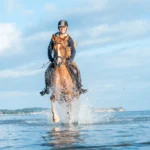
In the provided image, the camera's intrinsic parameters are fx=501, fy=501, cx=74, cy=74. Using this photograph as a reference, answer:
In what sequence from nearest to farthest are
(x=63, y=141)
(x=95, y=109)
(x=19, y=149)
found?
(x=19, y=149) → (x=63, y=141) → (x=95, y=109)

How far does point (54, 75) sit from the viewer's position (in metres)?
21.1

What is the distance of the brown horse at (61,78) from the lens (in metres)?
21.1

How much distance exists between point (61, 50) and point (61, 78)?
121 cm

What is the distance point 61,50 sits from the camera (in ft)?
70.3

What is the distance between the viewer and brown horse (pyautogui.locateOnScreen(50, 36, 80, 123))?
21.1 metres

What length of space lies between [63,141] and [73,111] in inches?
399

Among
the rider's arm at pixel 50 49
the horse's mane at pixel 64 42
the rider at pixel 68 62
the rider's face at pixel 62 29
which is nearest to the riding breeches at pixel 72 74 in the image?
the rider at pixel 68 62

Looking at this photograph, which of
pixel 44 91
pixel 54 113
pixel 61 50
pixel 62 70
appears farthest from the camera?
pixel 44 91

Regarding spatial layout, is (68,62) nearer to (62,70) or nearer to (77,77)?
(62,70)

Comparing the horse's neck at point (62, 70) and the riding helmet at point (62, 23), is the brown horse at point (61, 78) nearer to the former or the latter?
the horse's neck at point (62, 70)

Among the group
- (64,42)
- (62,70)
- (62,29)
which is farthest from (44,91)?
(62,29)

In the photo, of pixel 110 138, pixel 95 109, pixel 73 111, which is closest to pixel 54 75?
pixel 73 111

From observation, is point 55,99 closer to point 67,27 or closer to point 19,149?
point 67,27

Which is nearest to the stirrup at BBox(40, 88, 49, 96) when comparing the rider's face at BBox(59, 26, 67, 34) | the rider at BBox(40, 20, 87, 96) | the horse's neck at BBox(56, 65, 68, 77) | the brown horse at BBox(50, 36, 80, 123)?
the rider at BBox(40, 20, 87, 96)
